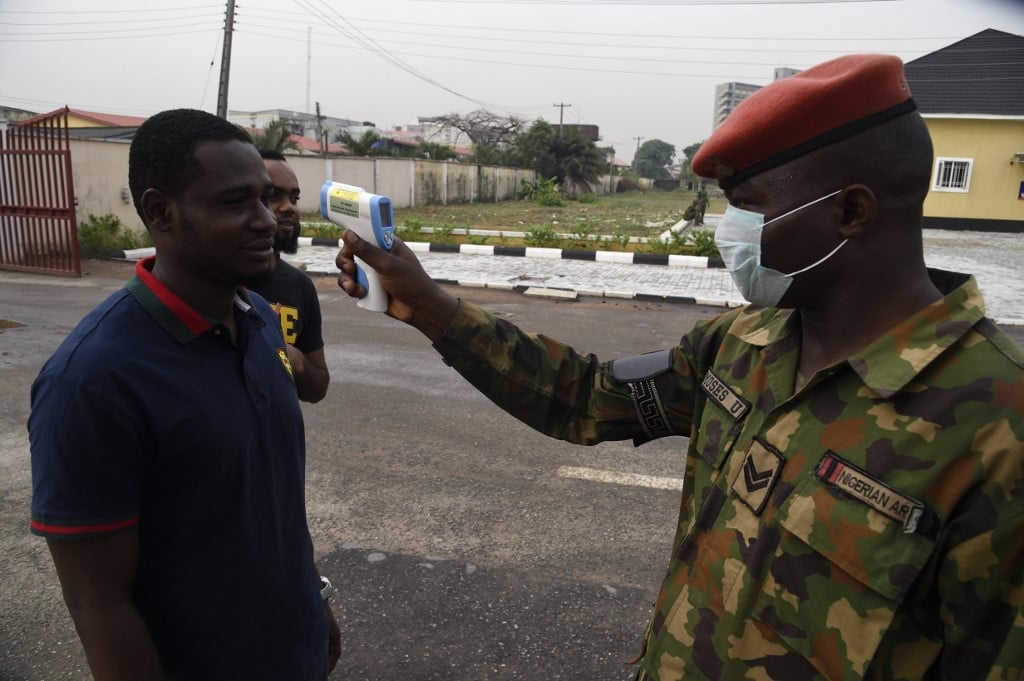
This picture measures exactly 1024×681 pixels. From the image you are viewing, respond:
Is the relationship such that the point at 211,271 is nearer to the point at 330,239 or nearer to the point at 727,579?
→ the point at 727,579

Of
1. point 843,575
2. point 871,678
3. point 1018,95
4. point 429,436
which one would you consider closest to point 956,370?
point 843,575

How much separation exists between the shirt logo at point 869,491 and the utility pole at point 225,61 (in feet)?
60.9

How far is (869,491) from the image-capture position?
45.0 inches

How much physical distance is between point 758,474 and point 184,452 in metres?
0.98

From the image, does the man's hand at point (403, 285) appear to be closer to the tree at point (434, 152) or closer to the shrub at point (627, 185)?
the tree at point (434, 152)

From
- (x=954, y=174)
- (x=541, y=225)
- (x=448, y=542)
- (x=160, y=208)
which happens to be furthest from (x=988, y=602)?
(x=954, y=174)

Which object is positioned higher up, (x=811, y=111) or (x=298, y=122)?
(x=298, y=122)

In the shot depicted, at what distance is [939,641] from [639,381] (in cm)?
74

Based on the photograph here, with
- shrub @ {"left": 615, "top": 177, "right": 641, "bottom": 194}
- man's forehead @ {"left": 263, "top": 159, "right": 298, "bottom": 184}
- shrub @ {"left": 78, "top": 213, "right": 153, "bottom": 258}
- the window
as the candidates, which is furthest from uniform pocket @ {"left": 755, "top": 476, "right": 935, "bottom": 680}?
shrub @ {"left": 615, "top": 177, "right": 641, "bottom": 194}

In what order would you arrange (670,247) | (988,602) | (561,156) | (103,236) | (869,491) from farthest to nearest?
(561,156) < (670,247) < (103,236) < (869,491) < (988,602)

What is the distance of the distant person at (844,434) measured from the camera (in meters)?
1.06

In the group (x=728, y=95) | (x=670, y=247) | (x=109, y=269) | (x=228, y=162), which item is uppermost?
(x=728, y=95)

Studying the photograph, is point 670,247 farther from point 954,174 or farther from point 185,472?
point 185,472

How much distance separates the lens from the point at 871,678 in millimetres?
1114
